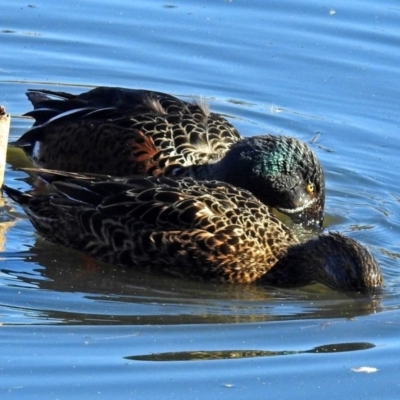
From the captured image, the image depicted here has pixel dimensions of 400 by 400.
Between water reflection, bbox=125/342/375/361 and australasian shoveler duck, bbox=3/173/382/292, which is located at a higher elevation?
australasian shoveler duck, bbox=3/173/382/292

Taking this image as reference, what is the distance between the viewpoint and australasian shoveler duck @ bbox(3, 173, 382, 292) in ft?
33.0

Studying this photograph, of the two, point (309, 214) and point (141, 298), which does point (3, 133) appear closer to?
point (141, 298)

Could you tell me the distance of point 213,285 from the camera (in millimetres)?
10133

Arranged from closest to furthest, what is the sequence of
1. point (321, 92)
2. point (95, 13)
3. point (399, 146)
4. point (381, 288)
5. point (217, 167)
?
point (381, 288)
point (217, 167)
point (399, 146)
point (321, 92)
point (95, 13)

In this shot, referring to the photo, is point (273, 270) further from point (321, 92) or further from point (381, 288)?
point (321, 92)

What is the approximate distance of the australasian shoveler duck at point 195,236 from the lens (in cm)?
1005

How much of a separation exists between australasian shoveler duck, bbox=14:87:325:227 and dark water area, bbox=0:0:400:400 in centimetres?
46

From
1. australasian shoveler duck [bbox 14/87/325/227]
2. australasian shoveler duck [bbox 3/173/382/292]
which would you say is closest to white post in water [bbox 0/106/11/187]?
australasian shoveler duck [bbox 14/87/325/227]

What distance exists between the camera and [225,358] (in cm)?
852

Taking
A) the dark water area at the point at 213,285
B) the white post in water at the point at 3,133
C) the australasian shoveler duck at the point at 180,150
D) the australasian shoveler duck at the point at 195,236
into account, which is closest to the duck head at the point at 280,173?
the australasian shoveler duck at the point at 180,150

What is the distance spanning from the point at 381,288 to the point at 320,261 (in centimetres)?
52

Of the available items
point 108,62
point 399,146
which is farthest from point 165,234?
point 108,62

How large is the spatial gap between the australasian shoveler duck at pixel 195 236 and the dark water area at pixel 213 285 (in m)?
0.14

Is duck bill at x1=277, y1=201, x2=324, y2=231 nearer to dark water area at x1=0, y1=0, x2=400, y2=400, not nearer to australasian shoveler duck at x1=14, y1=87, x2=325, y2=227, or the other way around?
australasian shoveler duck at x1=14, y1=87, x2=325, y2=227
